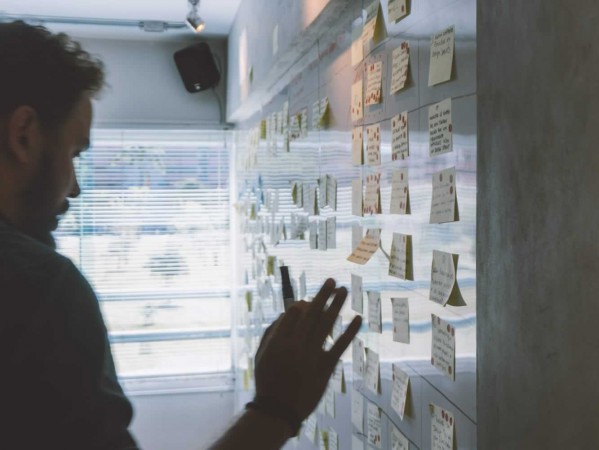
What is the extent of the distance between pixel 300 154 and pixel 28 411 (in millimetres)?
1838

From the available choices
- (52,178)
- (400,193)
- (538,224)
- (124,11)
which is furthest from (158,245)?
(538,224)

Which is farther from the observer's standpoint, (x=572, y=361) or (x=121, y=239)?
(x=121, y=239)

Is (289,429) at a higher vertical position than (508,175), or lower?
lower

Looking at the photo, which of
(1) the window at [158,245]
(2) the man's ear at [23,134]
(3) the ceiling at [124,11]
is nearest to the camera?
(2) the man's ear at [23,134]

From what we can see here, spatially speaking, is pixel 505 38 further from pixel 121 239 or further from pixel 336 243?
pixel 121 239

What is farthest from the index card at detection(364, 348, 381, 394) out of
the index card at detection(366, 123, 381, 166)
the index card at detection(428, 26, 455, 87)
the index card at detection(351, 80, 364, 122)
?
the index card at detection(428, 26, 455, 87)

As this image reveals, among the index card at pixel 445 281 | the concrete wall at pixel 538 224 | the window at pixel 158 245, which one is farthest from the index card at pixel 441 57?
the window at pixel 158 245

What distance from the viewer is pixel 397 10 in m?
1.42

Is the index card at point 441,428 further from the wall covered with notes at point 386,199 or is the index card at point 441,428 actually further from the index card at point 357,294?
the index card at point 357,294

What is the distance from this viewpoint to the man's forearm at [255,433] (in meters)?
0.86

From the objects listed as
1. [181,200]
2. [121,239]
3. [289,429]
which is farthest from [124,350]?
[289,429]

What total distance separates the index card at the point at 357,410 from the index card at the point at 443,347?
55 centimetres

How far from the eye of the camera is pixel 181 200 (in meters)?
4.86

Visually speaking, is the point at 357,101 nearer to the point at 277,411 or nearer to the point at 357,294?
the point at 357,294
